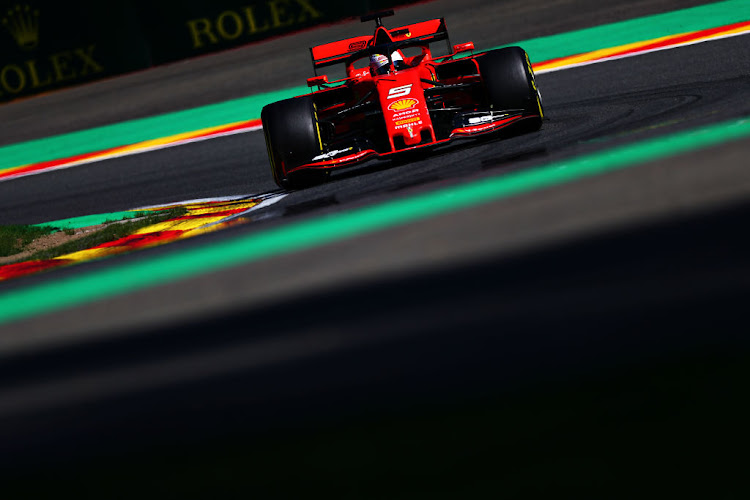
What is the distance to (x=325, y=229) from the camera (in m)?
3.14

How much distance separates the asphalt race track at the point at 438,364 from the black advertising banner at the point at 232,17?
42.5 ft

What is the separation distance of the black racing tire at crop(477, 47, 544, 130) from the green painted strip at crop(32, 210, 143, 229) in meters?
2.79

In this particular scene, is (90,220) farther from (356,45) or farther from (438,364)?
(438,364)

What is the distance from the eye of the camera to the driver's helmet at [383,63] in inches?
236

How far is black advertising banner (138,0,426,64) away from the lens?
15.0 meters

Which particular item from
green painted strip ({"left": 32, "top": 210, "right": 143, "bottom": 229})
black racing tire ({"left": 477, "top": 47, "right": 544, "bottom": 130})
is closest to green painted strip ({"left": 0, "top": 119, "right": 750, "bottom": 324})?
black racing tire ({"left": 477, "top": 47, "right": 544, "bottom": 130})

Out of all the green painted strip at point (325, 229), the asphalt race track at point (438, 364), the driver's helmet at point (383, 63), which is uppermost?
the driver's helmet at point (383, 63)

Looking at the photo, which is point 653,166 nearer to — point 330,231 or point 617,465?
point 330,231

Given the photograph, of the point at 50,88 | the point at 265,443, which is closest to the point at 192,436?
the point at 265,443

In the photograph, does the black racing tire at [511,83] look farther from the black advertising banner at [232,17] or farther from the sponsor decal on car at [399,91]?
the black advertising banner at [232,17]

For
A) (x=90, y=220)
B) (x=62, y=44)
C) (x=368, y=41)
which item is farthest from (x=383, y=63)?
(x=62, y=44)

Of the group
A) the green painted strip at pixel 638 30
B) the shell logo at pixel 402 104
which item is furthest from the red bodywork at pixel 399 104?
the green painted strip at pixel 638 30

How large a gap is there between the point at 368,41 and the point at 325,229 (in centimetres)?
360

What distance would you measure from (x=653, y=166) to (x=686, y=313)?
3.87 ft
